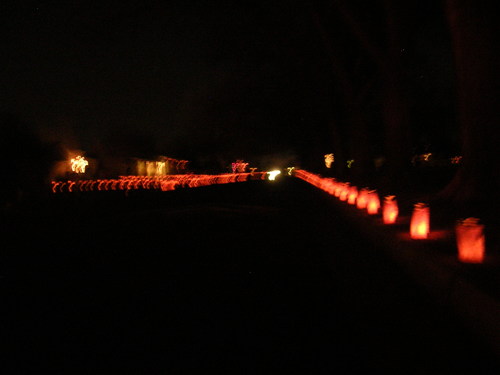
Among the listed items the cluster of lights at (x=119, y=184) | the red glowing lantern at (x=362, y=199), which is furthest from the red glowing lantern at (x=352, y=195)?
the cluster of lights at (x=119, y=184)

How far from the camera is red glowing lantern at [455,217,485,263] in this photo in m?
8.29

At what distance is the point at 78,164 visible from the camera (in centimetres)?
5869

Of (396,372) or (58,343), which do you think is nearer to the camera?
(396,372)

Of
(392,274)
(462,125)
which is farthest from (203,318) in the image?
(462,125)

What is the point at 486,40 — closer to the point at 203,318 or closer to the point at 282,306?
the point at 282,306

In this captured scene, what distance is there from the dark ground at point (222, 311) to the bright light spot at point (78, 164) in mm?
45688

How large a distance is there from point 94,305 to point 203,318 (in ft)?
4.95

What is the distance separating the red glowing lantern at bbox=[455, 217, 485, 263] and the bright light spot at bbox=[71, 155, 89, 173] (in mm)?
52278

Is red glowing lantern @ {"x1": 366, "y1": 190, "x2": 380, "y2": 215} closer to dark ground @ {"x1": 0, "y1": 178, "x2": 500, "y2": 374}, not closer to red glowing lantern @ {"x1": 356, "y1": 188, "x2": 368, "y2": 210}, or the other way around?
red glowing lantern @ {"x1": 356, "y1": 188, "x2": 368, "y2": 210}

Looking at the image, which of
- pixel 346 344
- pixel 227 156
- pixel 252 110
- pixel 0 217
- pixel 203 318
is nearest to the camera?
pixel 346 344

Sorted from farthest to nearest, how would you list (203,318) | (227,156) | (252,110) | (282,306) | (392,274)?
(227,156), (252,110), (392,274), (282,306), (203,318)

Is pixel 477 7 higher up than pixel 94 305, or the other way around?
pixel 477 7

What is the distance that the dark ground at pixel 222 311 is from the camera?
5137 millimetres

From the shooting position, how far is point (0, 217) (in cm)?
2114
